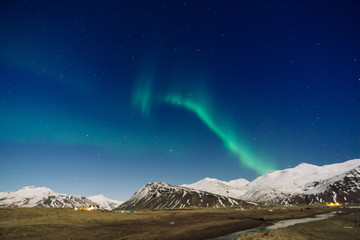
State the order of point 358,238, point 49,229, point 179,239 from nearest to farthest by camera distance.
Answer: point 358,238 → point 179,239 → point 49,229

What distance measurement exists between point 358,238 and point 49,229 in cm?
6762

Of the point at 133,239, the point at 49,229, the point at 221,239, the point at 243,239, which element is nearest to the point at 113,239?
the point at 133,239

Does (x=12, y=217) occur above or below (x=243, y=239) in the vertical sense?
above

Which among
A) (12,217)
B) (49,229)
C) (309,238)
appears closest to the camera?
(309,238)

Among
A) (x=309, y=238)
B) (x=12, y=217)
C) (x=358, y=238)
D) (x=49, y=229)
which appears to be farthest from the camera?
(x=12, y=217)

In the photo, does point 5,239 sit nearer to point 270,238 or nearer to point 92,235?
point 92,235

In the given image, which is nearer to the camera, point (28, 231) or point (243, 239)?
point (243, 239)

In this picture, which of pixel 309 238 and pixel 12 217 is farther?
pixel 12 217

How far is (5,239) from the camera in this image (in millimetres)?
42375

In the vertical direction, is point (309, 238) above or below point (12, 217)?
below

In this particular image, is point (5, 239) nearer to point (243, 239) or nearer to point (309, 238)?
point (243, 239)

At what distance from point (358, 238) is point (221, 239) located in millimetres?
26180

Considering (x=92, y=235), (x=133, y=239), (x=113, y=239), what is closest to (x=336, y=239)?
(x=133, y=239)

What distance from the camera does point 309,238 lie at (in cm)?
4419
